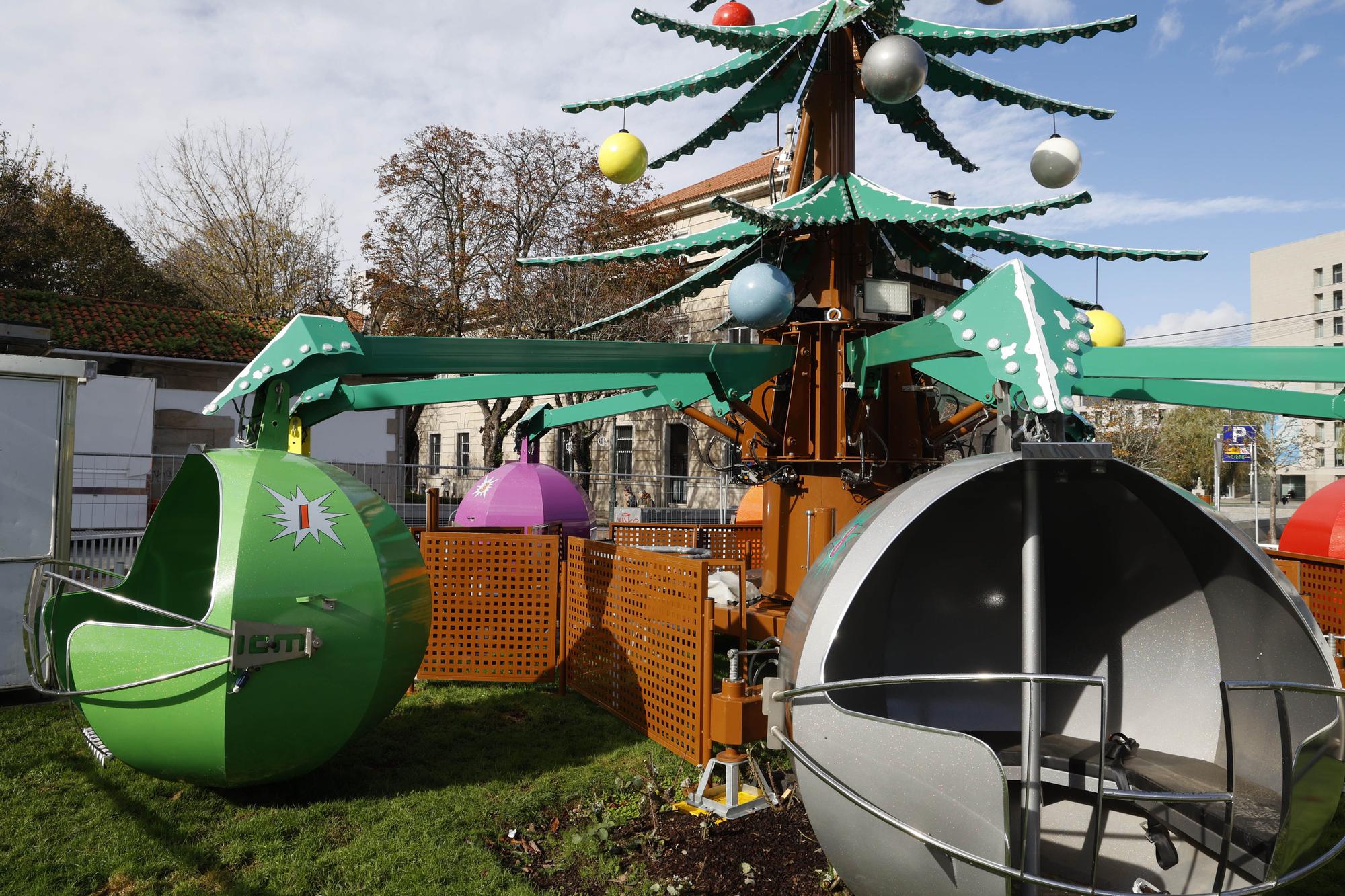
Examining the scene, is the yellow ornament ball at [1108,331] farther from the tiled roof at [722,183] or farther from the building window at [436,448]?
the building window at [436,448]

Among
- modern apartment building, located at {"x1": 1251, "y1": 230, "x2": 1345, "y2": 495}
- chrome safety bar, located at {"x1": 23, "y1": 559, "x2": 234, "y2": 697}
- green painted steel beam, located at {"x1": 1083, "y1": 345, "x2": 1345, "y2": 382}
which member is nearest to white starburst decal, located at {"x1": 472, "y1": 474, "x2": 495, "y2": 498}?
chrome safety bar, located at {"x1": 23, "y1": 559, "x2": 234, "y2": 697}

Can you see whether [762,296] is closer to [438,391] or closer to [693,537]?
[438,391]

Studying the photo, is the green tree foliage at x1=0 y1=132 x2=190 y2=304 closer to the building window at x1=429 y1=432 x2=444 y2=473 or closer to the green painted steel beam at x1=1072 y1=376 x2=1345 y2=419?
the building window at x1=429 y1=432 x2=444 y2=473

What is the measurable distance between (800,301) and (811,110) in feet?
6.27

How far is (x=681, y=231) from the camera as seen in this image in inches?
1358

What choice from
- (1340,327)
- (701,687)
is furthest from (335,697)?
(1340,327)

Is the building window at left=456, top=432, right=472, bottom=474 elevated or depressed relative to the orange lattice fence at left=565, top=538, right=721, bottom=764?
elevated

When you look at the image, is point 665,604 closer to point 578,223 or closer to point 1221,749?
point 1221,749

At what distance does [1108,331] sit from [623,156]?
4.55 m

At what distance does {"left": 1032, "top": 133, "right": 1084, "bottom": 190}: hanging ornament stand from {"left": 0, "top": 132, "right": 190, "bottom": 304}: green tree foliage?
32.2 metres

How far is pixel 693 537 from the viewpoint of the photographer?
1225cm

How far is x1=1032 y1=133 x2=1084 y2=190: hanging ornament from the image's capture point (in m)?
7.65

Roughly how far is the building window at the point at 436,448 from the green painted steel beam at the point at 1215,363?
141ft

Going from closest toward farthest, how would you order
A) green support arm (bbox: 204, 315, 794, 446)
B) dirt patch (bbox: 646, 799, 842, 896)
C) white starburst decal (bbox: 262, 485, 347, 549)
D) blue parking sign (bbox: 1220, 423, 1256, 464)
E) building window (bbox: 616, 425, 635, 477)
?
dirt patch (bbox: 646, 799, 842, 896)
white starburst decal (bbox: 262, 485, 347, 549)
green support arm (bbox: 204, 315, 794, 446)
blue parking sign (bbox: 1220, 423, 1256, 464)
building window (bbox: 616, 425, 635, 477)
